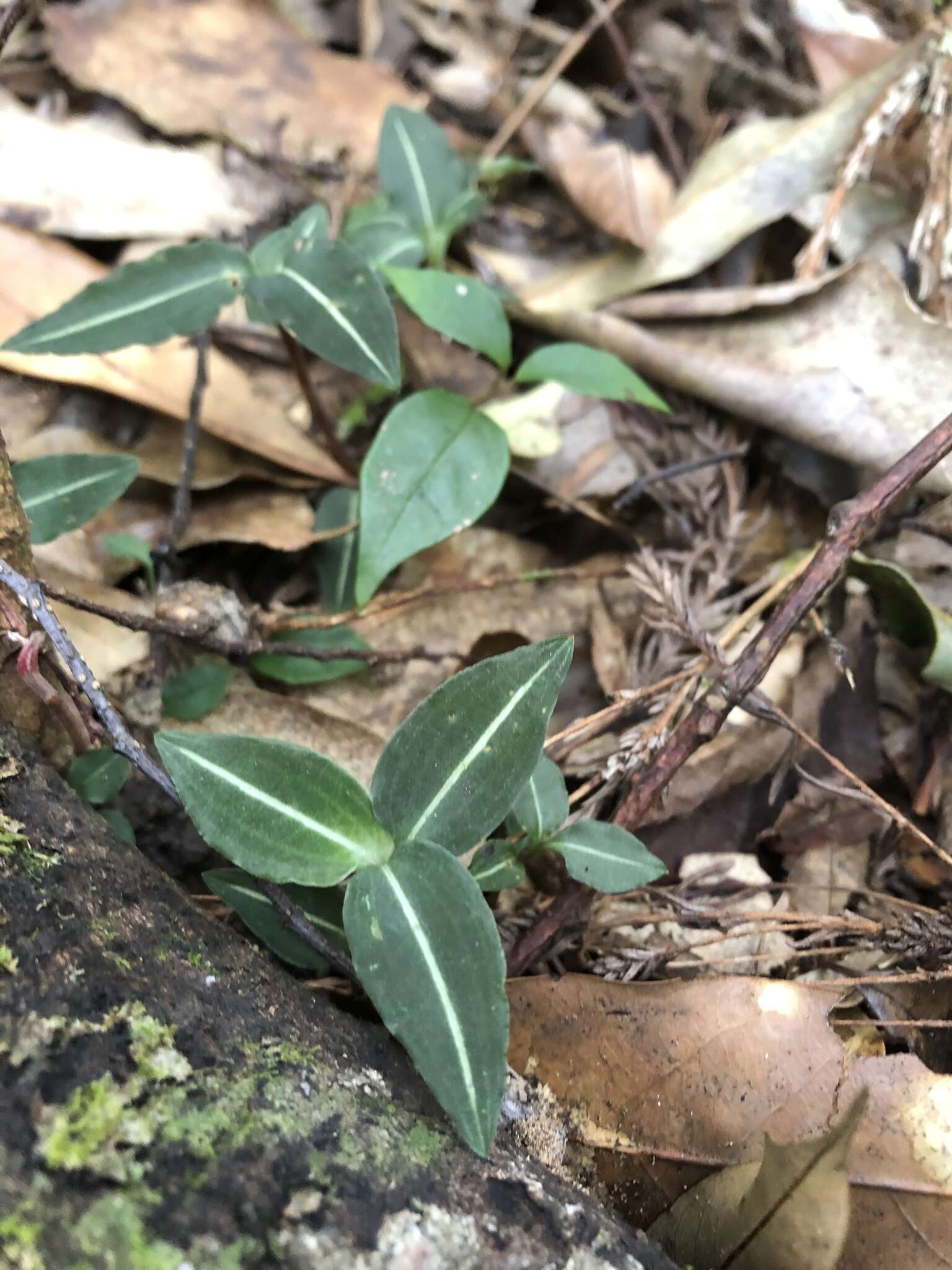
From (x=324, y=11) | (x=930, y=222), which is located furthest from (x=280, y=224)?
(x=930, y=222)

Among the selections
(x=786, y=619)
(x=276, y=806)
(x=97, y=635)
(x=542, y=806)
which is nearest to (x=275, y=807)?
(x=276, y=806)

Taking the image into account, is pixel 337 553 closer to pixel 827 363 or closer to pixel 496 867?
pixel 496 867

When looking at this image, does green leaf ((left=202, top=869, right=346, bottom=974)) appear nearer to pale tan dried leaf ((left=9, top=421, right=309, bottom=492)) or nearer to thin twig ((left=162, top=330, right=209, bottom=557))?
thin twig ((left=162, top=330, right=209, bottom=557))

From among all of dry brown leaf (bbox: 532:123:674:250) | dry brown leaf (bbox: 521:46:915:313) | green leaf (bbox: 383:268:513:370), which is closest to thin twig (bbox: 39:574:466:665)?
green leaf (bbox: 383:268:513:370)

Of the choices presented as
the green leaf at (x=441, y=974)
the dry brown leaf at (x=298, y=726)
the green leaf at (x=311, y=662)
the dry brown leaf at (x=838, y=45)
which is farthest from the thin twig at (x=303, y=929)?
the dry brown leaf at (x=838, y=45)

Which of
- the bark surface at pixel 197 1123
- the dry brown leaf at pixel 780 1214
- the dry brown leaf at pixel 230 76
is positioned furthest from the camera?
the dry brown leaf at pixel 230 76

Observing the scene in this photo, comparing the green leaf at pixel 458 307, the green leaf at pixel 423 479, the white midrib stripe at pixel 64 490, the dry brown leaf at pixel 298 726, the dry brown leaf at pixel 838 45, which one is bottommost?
the dry brown leaf at pixel 298 726

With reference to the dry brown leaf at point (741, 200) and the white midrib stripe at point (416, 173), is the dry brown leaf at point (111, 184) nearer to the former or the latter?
the white midrib stripe at point (416, 173)

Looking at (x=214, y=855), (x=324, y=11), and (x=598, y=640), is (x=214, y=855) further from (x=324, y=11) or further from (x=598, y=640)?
(x=324, y=11)
